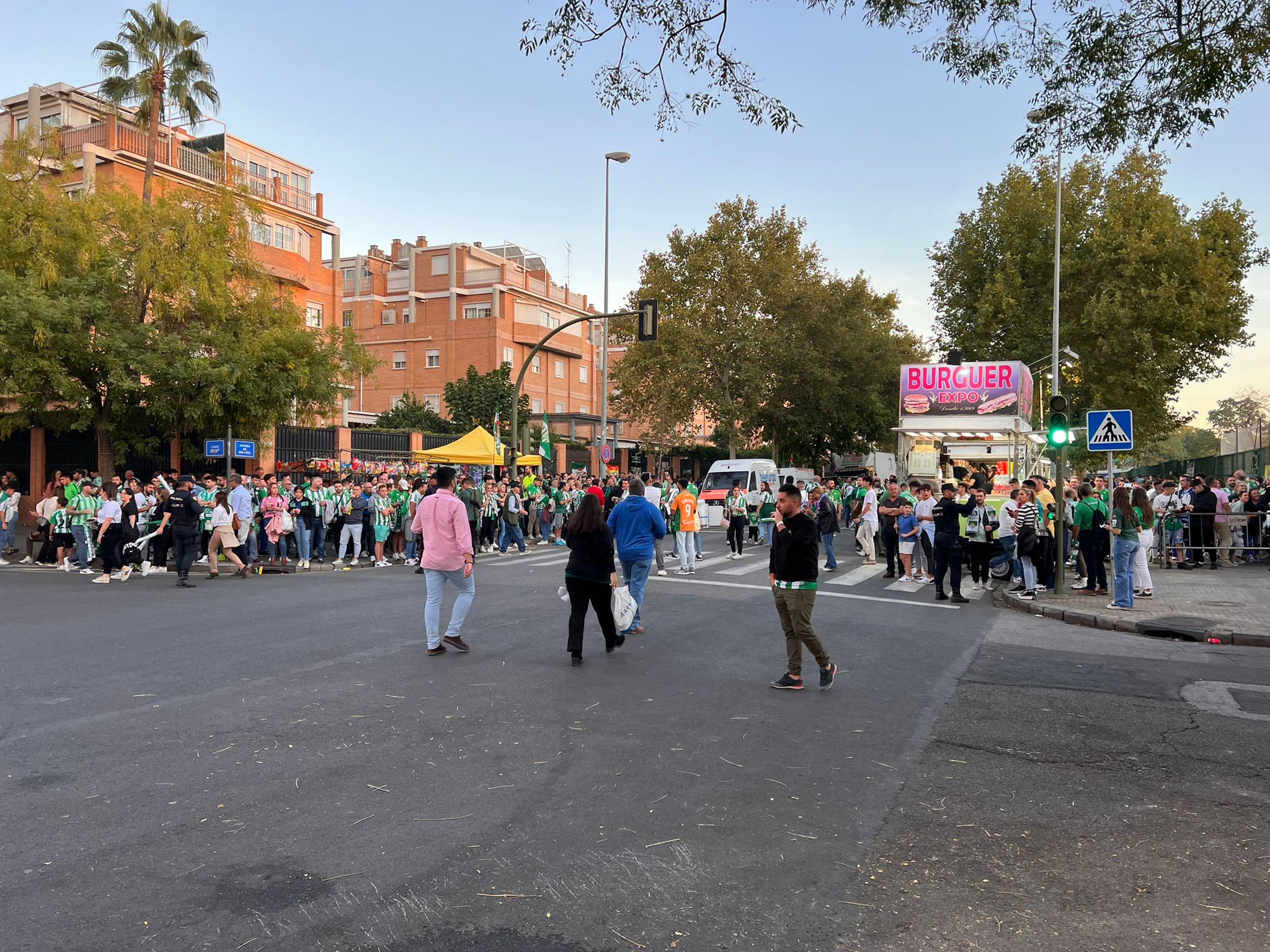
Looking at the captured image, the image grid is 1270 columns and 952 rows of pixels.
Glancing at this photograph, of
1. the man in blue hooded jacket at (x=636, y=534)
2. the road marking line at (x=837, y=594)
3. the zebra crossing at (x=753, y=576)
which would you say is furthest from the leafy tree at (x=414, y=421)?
the man in blue hooded jacket at (x=636, y=534)

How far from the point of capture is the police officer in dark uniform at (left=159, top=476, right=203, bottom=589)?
14281 millimetres

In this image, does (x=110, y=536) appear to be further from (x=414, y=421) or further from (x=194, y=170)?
(x=414, y=421)

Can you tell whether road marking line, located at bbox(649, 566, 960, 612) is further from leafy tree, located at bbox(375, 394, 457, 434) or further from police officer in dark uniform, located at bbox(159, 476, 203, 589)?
leafy tree, located at bbox(375, 394, 457, 434)

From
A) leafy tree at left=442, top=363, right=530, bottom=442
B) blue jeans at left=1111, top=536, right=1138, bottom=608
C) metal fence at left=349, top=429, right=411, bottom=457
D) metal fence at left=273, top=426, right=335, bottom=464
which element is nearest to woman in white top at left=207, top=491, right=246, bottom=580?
metal fence at left=273, top=426, right=335, bottom=464

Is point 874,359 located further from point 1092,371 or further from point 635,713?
point 635,713

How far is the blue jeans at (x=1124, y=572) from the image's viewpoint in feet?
41.2

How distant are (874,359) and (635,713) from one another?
4022cm

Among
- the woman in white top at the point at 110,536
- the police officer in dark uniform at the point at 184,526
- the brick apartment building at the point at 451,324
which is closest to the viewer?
the police officer in dark uniform at the point at 184,526

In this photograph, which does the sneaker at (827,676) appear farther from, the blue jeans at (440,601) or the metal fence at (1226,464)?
the metal fence at (1226,464)

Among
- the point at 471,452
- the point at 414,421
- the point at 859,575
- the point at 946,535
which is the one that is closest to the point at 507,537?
the point at 471,452

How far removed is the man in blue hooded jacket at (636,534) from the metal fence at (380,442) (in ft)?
66.2

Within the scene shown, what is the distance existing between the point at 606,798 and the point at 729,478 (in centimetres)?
2701

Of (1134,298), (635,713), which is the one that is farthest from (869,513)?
(1134,298)

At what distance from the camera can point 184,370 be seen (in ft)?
69.9
